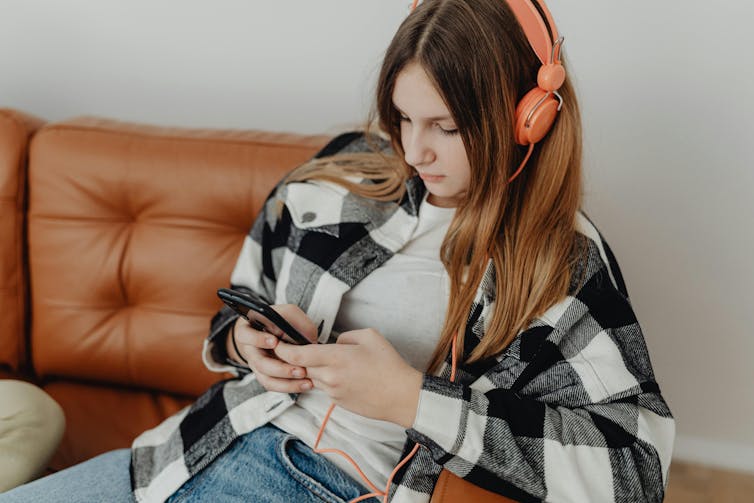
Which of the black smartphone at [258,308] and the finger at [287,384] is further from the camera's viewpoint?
the finger at [287,384]

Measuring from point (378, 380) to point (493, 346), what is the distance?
202 mm

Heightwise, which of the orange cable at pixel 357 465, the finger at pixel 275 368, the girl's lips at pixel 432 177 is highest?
the girl's lips at pixel 432 177

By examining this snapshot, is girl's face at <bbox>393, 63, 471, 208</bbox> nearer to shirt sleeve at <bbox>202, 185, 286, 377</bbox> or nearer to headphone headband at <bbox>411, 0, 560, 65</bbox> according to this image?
headphone headband at <bbox>411, 0, 560, 65</bbox>

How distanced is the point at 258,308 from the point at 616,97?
34.1 inches

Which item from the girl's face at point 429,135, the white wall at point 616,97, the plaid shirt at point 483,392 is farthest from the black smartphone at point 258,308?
the white wall at point 616,97

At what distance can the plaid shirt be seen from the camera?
3.02ft

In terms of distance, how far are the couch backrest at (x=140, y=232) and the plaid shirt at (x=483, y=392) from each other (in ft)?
0.55

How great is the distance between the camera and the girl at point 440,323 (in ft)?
3.01

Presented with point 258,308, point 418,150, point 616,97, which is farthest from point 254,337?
point 616,97

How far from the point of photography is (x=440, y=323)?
1.07 metres

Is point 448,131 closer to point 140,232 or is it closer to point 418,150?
point 418,150

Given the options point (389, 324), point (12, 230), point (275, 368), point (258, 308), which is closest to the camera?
point (258, 308)

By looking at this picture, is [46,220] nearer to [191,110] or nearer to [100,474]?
[191,110]

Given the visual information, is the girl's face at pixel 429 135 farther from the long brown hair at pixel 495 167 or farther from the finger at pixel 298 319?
the finger at pixel 298 319
